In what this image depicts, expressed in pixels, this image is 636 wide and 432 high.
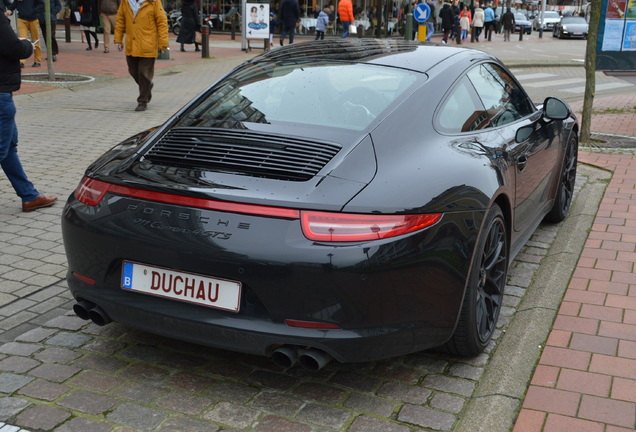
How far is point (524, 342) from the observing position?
3838 mm

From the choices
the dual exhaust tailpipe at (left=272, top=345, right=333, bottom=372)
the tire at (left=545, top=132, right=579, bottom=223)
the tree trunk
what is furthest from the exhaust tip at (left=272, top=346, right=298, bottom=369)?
the tree trunk

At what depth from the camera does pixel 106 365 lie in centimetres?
354

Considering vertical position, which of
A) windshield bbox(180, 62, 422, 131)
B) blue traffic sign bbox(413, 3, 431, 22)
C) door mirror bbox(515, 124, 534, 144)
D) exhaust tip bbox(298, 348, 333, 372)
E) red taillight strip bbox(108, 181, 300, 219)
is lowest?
exhaust tip bbox(298, 348, 333, 372)

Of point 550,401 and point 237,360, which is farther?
point 237,360

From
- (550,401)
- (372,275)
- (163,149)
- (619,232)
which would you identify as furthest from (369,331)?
(619,232)

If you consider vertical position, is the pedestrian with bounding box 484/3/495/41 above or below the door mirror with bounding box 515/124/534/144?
above

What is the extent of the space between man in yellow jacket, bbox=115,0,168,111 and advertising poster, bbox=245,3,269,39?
10.7 m

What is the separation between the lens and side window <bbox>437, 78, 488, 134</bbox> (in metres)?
3.75

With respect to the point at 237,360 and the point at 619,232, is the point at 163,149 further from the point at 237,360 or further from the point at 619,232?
the point at 619,232

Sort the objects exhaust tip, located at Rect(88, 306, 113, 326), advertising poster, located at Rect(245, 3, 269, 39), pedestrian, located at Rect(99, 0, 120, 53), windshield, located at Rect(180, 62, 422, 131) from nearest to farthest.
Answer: exhaust tip, located at Rect(88, 306, 113, 326) → windshield, located at Rect(180, 62, 422, 131) → pedestrian, located at Rect(99, 0, 120, 53) → advertising poster, located at Rect(245, 3, 269, 39)

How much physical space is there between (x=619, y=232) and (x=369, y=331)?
11.3 feet

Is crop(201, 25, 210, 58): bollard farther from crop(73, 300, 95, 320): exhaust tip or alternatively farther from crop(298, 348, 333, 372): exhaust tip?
crop(298, 348, 333, 372): exhaust tip

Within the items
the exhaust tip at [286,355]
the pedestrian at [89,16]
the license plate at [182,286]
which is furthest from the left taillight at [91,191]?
the pedestrian at [89,16]

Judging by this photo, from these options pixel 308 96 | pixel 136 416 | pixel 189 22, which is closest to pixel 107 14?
pixel 189 22
